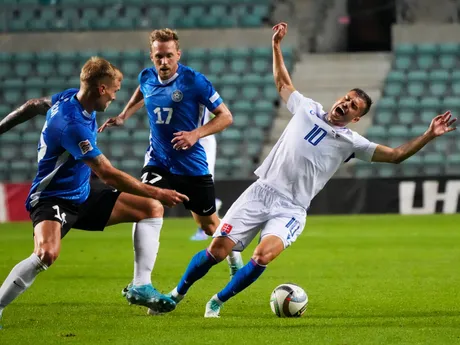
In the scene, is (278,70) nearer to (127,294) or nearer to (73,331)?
(127,294)

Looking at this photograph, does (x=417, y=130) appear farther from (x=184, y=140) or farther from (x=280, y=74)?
(x=184, y=140)

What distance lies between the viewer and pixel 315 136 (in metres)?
7.35

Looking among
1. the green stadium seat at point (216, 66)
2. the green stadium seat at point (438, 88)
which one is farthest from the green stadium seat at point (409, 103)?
the green stadium seat at point (216, 66)

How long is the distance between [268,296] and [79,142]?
2632mm

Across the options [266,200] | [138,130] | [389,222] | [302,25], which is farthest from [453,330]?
[302,25]

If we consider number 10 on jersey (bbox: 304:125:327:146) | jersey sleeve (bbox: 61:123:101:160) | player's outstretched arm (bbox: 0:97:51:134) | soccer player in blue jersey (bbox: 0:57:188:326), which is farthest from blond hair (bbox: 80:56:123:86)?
number 10 on jersey (bbox: 304:125:327:146)

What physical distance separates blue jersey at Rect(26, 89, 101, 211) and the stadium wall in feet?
38.2

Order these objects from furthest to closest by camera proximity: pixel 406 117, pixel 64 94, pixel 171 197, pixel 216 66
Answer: pixel 216 66 → pixel 406 117 → pixel 64 94 → pixel 171 197

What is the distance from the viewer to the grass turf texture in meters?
6.26

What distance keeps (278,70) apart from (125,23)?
52.1 feet

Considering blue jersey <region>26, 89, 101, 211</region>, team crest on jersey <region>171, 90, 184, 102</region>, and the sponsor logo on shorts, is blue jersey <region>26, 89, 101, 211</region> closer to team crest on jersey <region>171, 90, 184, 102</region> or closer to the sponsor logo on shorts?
the sponsor logo on shorts

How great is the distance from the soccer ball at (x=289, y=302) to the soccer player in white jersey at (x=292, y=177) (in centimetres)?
32

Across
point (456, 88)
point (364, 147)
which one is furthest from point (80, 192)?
point (456, 88)

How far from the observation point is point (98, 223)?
7.14 metres
